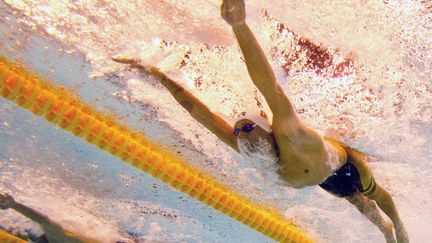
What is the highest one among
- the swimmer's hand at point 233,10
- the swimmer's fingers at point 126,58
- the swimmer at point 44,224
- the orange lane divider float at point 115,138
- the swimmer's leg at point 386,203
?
the swimmer's hand at point 233,10

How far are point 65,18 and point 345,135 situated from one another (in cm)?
334

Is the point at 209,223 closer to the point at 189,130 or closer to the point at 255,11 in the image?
the point at 189,130

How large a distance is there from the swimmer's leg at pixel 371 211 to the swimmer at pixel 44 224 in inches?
192

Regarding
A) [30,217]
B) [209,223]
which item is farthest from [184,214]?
[30,217]

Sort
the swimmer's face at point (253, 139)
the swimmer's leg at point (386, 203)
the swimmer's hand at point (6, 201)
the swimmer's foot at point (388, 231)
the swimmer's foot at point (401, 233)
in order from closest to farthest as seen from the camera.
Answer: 1. the swimmer's face at point (253, 139)
2. the swimmer's leg at point (386, 203)
3. the swimmer's foot at point (401, 233)
4. the swimmer's foot at point (388, 231)
5. the swimmer's hand at point (6, 201)

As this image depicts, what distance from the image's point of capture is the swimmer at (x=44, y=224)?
6.86 meters

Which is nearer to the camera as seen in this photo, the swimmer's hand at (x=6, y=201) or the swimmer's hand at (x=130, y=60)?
the swimmer's hand at (x=130, y=60)

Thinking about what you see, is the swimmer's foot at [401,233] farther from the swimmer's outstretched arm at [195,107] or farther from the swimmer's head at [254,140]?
the swimmer's outstretched arm at [195,107]

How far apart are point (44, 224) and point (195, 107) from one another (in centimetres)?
476

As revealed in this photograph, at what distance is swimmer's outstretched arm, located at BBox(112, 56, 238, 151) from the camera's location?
3736mm

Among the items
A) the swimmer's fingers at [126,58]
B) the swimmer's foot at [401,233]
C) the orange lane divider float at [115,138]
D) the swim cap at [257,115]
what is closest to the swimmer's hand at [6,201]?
the orange lane divider float at [115,138]

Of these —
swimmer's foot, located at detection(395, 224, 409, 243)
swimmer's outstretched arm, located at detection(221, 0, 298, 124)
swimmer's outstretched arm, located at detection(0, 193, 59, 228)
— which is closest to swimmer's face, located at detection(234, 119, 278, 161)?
swimmer's outstretched arm, located at detection(221, 0, 298, 124)

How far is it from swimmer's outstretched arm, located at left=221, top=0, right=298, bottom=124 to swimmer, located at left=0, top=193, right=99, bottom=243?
204 inches

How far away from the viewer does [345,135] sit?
15.8 ft
